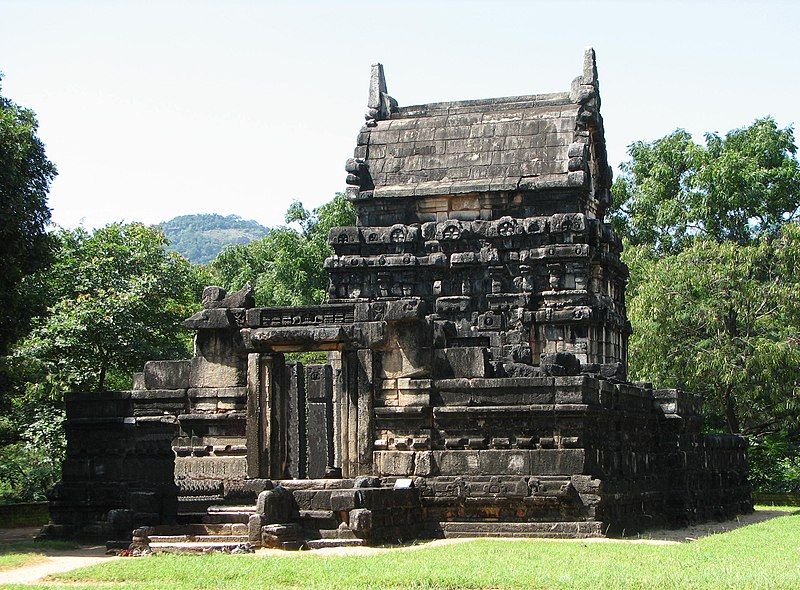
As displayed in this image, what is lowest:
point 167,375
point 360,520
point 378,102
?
point 360,520

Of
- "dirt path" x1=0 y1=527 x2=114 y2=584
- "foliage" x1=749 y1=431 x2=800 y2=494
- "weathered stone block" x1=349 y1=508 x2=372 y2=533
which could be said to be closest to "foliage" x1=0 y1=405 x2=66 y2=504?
"dirt path" x1=0 y1=527 x2=114 y2=584

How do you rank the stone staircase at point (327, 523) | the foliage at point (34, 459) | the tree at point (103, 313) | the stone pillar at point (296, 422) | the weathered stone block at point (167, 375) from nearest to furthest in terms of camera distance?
the stone staircase at point (327, 523) < the weathered stone block at point (167, 375) < the stone pillar at point (296, 422) < the foliage at point (34, 459) < the tree at point (103, 313)

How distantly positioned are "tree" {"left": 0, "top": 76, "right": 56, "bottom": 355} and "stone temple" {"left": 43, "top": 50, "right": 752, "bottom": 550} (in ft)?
8.33

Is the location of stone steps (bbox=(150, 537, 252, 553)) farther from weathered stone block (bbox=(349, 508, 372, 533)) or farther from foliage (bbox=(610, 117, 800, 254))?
foliage (bbox=(610, 117, 800, 254))

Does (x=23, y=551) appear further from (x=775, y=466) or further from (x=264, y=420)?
(x=775, y=466)

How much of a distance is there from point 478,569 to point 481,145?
1595 cm

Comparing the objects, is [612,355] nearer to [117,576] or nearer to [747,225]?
[117,576]

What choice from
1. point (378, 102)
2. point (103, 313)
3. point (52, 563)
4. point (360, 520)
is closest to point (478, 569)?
point (360, 520)

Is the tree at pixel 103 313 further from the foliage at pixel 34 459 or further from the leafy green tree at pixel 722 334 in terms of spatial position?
the leafy green tree at pixel 722 334

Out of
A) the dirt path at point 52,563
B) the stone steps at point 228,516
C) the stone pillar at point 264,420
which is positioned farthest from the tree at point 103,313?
the stone steps at point 228,516

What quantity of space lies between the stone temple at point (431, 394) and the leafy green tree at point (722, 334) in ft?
21.7

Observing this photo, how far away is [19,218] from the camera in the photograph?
955 inches

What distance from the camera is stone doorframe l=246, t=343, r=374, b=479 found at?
2483 centimetres

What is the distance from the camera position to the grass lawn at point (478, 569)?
53.9 feet
